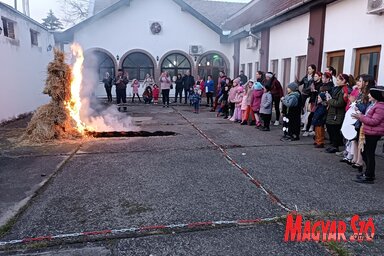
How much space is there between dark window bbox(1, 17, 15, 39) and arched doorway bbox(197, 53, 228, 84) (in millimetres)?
11356

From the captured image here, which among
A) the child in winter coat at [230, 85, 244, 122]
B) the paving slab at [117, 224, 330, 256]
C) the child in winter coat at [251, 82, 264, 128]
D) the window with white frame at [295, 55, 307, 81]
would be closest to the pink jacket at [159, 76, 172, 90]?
the child in winter coat at [230, 85, 244, 122]

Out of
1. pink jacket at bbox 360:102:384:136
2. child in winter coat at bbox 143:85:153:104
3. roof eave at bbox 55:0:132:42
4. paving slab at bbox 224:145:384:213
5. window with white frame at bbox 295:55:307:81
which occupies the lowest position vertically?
paving slab at bbox 224:145:384:213

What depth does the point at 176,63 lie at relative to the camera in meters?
20.3

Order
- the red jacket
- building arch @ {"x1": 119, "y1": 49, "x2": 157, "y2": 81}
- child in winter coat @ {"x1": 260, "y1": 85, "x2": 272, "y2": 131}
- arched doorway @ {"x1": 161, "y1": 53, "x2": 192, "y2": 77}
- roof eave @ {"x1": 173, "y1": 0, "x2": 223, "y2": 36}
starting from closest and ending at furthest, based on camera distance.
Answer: child in winter coat @ {"x1": 260, "y1": 85, "x2": 272, "y2": 131}
the red jacket
roof eave @ {"x1": 173, "y1": 0, "x2": 223, "y2": 36}
building arch @ {"x1": 119, "y1": 49, "x2": 157, "y2": 81}
arched doorway @ {"x1": 161, "y1": 53, "x2": 192, "y2": 77}

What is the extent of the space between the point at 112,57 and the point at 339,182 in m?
16.8

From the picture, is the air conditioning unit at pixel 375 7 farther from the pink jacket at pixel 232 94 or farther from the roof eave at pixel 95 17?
the roof eave at pixel 95 17

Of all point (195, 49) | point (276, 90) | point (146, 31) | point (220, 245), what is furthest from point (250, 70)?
point (220, 245)

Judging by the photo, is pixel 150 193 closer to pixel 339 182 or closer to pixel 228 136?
pixel 339 182

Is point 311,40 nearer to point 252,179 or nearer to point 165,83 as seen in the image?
point 252,179

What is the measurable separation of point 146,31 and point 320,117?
14.8 metres

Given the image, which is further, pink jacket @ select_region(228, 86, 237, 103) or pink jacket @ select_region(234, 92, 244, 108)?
pink jacket @ select_region(228, 86, 237, 103)

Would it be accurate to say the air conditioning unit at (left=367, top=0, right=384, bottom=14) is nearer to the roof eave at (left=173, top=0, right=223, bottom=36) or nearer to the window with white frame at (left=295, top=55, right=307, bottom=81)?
the window with white frame at (left=295, top=55, right=307, bottom=81)

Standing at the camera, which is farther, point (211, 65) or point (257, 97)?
point (211, 65)

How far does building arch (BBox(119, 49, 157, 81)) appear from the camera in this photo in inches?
767
